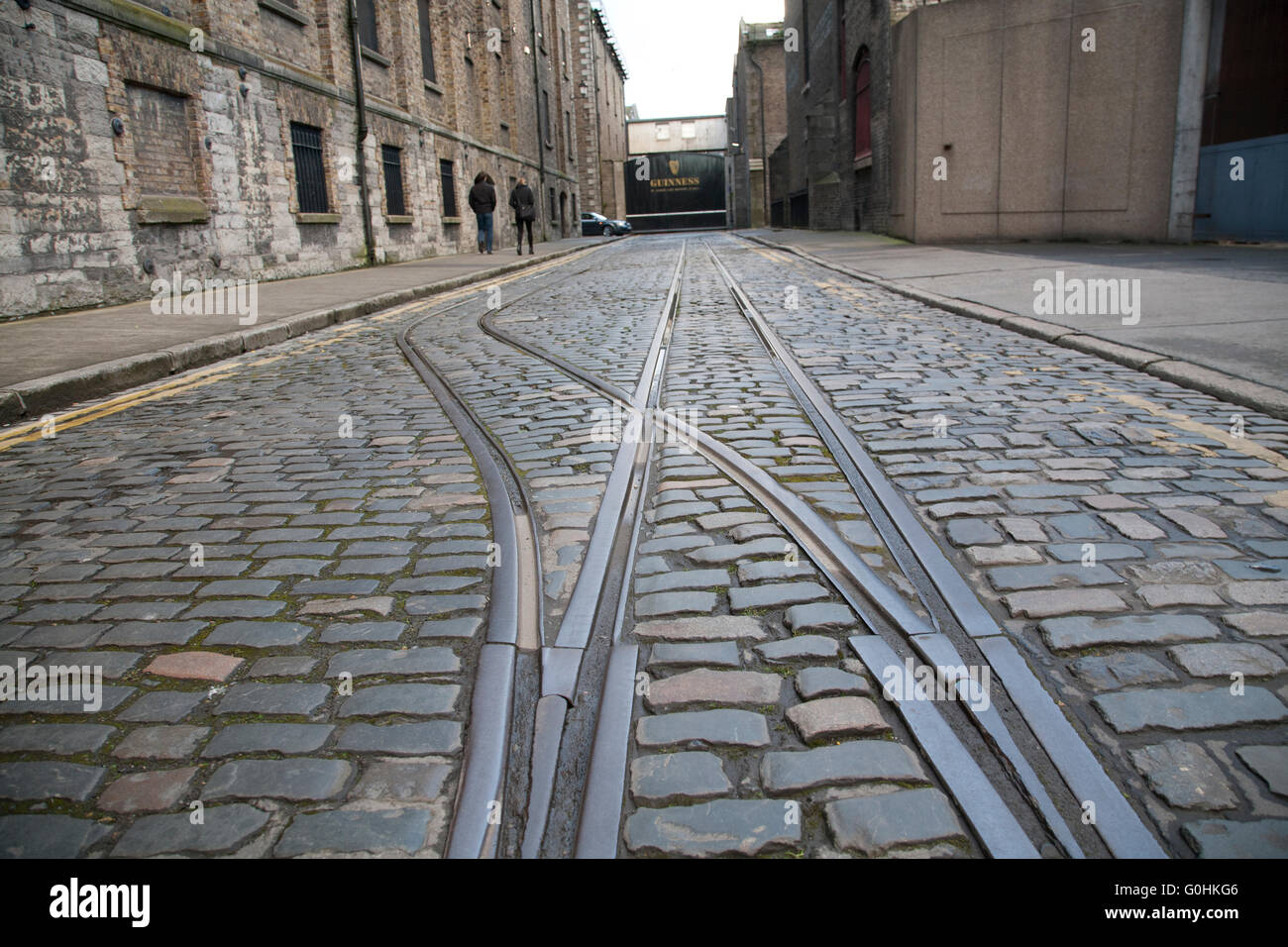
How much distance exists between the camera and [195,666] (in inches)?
96.9

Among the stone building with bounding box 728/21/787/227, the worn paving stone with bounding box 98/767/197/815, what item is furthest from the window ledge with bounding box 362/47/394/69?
the stone building with bounding box 728/21/787/227

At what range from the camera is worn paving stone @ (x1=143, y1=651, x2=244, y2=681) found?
2410mm

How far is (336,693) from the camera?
2.30 metres

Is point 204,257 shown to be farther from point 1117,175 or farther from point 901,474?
point 1117,175

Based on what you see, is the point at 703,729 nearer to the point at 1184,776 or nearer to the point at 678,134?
the point at 1184,776

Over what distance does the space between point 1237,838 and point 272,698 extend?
2132 millimetres

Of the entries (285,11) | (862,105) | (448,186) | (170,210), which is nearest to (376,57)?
(285,11)

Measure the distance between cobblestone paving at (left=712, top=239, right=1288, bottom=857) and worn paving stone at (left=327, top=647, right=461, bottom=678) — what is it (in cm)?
155

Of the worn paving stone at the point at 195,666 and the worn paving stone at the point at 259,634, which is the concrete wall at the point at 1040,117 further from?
the worn paving stone at the point at 195,666

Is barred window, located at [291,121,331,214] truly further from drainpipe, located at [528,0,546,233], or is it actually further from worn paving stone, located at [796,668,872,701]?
drainpipe, located at [528,0,546,233]

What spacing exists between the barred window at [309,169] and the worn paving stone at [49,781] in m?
15.2

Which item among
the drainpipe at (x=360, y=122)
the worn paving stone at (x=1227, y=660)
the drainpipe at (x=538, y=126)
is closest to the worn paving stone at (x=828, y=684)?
the worn paving stone at (x=1227, y=660)

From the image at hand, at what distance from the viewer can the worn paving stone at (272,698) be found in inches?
87.9

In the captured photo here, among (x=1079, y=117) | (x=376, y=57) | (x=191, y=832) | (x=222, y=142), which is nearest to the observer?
(x=191, y=832)
